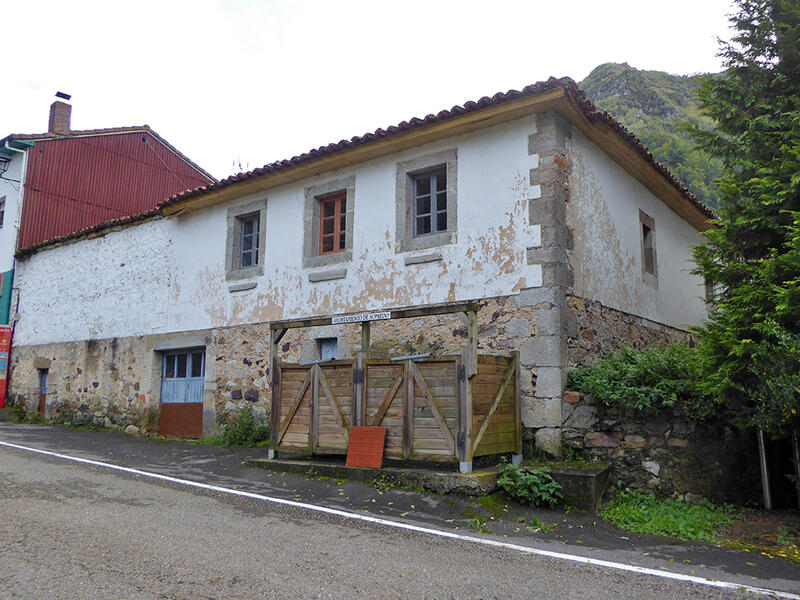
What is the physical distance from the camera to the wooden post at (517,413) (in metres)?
7.49

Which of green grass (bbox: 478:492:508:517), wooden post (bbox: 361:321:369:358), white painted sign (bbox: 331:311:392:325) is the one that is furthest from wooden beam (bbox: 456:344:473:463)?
wooden post (bbox: 361:321:369:358)

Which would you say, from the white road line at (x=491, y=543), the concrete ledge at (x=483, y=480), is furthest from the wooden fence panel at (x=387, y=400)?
the white road line at (x=491, y=543)

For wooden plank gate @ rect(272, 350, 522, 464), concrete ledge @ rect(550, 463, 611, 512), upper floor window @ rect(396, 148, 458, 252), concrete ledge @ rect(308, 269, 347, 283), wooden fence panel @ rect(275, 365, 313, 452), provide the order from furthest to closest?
concrete ledge @ rect(308, 269, 347, 283) → upper floor window @ rect(396, 148, 458, 252) → wooden fence panel @ rect(275, 365, 313, 452) → wooden plank gate @ rect(272, 350, 522, 464) → concrete ledge @ rect(550, 463, 611, 512)

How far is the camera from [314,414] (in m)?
7.98

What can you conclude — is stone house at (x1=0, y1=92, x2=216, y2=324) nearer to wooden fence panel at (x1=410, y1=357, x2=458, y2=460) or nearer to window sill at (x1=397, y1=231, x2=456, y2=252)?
window sill at (x1=397, y1=231, x2=456, y2=252)

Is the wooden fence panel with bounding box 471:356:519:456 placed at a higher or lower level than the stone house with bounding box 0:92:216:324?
lower

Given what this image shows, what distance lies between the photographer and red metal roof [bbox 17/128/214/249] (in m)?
17.2

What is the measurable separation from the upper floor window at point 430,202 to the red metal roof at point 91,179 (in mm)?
10740

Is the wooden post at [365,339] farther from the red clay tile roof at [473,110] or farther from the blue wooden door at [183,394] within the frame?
the blue wooden door at [183,394]

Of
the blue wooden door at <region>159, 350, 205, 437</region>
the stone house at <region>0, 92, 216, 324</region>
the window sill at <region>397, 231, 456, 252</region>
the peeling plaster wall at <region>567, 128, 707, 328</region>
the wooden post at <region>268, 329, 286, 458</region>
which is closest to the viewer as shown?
the wooden post at <region>268, 329, 286, 458</region>

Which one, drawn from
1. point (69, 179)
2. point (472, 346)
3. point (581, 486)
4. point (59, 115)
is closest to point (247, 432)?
point (472, 346)

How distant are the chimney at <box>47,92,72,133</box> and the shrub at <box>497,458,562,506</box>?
1801cm

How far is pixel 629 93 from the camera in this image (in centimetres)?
6319

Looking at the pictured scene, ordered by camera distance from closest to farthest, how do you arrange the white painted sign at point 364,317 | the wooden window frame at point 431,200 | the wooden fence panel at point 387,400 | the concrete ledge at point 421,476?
the concrete ledge at point 421,476 → the wooden fence panel at point 387,400 → the white painted sign at point 364,317 → the wooden window frame at point 431,200
